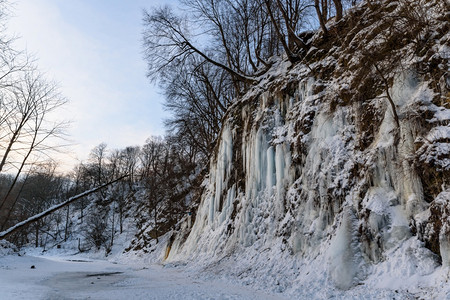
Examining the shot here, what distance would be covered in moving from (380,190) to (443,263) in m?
1.93

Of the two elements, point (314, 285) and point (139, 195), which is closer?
point (314, 285)

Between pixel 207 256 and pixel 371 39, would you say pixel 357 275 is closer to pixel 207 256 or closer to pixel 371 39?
pixel 371 39

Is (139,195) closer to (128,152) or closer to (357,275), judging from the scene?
(128,152)

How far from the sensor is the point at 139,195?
3766 cm

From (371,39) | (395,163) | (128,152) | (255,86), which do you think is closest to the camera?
(395,163)

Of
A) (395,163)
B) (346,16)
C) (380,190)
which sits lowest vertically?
(380,190)

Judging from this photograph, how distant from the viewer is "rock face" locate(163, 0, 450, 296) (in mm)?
5664

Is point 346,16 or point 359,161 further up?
point 346,16

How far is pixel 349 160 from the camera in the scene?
24.6 feet

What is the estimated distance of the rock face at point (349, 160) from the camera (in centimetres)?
566

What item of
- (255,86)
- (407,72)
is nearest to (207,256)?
(255,86)

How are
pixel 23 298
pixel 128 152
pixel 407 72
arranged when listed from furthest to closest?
pixel 128 152 → pixel 407 72 → pixel 23 298

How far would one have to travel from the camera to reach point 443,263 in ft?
15.1

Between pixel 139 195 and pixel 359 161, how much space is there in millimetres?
34306
